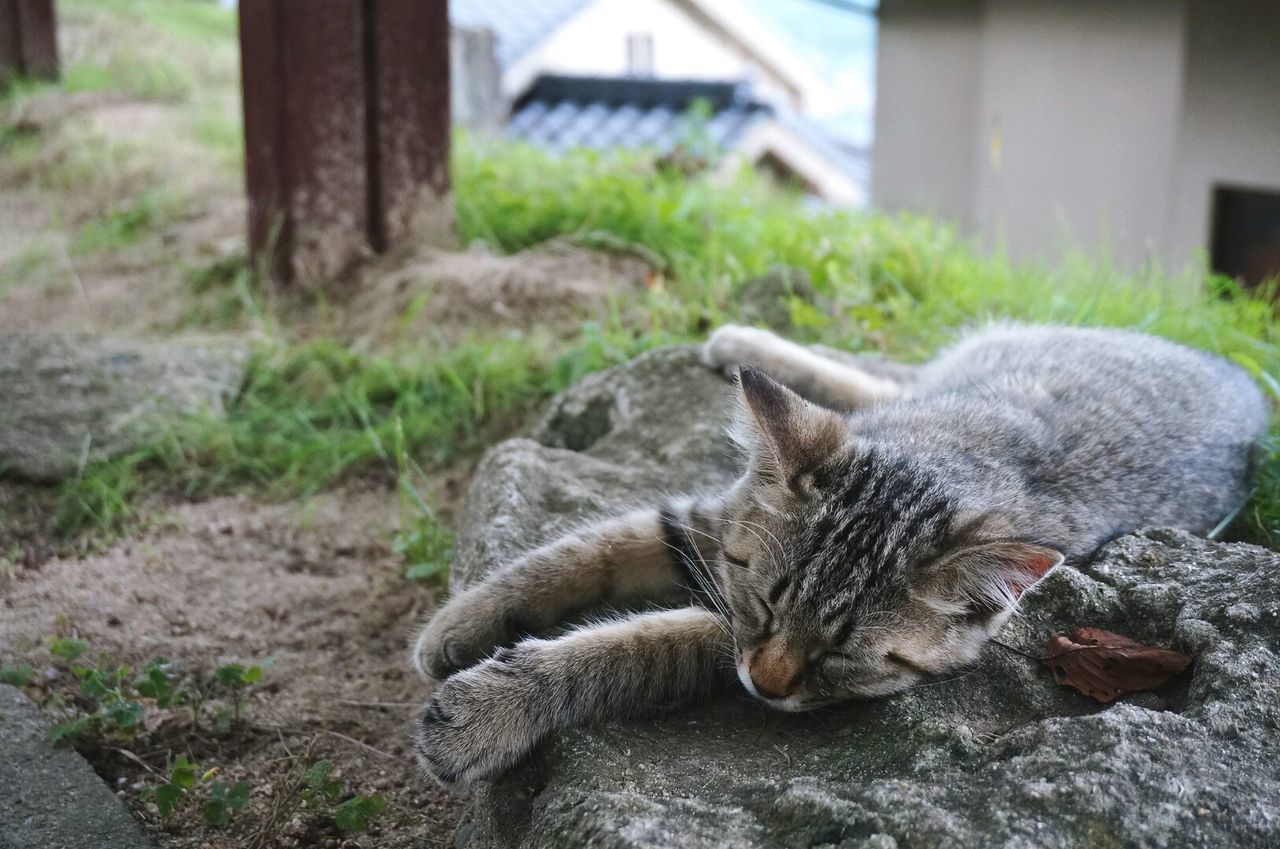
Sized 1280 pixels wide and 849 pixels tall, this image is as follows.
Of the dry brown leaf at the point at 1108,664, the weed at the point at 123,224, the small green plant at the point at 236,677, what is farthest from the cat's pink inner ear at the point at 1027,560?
the weed at the point at 123,224

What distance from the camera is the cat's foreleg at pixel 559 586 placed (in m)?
2.44

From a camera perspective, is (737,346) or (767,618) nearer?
(767,618)

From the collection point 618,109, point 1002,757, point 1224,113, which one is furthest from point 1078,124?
point 618,109

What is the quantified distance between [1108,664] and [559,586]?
1.09m

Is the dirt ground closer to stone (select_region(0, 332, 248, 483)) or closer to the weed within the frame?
stone (select_region(0, 332, 248, 483))

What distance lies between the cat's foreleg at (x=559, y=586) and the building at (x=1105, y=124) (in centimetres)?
339

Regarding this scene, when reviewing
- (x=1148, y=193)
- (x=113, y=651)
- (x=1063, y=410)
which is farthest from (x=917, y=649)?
(x=1148, y=193)

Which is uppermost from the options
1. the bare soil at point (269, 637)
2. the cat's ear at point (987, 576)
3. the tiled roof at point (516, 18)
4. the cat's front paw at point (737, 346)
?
the tiled roof at point (516, 18)

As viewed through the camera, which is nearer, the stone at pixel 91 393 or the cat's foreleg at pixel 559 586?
the cat's foreleg at pixel 559 586

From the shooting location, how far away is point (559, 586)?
2498 mm

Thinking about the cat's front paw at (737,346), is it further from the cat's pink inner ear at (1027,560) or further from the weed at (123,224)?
the weed at (123,224)

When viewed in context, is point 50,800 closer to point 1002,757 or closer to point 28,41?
point 1002,757

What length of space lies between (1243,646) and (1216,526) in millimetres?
883

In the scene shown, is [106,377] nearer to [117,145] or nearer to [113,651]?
[113,651]
